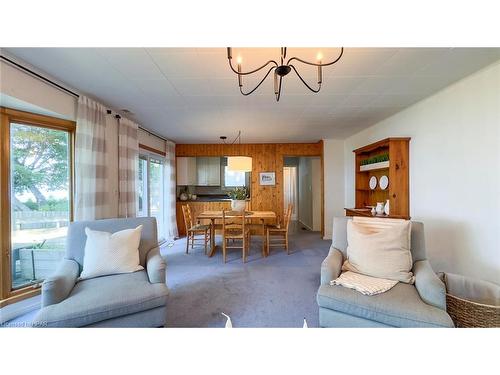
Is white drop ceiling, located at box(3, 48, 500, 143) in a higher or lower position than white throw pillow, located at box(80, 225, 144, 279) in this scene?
higher

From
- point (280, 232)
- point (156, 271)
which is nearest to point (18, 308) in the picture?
point (156, 271)

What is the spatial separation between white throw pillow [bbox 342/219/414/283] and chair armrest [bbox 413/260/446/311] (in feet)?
0.39

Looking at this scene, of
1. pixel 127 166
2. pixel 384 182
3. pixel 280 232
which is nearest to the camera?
pixel 127 166

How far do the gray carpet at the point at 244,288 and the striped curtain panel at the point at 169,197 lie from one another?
89 centimetres

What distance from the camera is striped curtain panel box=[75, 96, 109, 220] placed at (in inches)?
96.0

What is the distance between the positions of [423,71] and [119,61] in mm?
2857

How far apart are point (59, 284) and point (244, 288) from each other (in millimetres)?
1721

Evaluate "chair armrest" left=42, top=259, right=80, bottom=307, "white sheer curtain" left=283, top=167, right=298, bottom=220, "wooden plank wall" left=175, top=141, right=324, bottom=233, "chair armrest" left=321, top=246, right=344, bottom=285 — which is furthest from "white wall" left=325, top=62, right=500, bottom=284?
"white sheer curtain" left=283, top=167, right=298, bottom=220

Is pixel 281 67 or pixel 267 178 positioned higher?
pixel 281 67

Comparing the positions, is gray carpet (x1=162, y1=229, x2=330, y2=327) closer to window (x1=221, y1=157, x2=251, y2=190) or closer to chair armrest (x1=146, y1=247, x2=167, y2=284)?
chair armrest (x1=146, y1=247, x2=167, y2=284)

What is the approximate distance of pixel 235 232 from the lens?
13.7 ft

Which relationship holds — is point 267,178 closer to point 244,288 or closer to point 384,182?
Result: point 384,182
